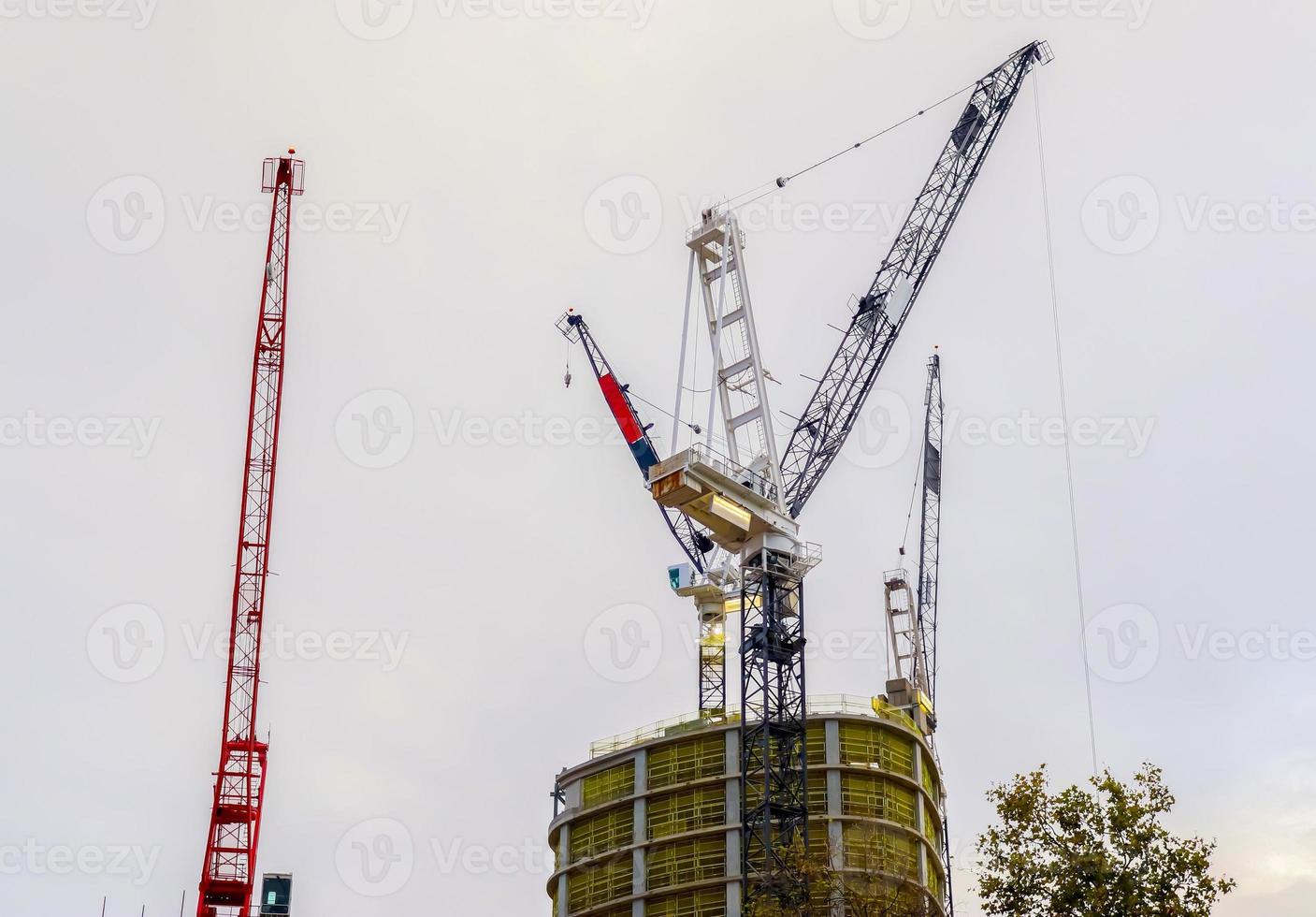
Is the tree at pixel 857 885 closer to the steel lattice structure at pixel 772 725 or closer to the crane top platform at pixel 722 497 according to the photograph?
the steel lattice structure at pixel 772 725

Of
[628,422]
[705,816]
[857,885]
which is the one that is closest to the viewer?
[857,885]

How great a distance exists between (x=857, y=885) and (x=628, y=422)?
58.1 meters

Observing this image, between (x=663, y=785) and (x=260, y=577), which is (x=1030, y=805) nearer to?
(x=663, y=785)

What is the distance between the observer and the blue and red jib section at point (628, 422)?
14012 cm

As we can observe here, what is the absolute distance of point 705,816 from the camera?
106 meters

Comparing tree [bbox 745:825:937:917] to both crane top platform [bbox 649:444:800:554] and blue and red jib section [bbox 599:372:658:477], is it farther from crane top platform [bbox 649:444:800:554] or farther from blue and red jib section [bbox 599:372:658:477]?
blue and red jib section [bbox 599:372:658:477]

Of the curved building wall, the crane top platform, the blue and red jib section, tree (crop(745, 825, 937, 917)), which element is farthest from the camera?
the blue and red jib section

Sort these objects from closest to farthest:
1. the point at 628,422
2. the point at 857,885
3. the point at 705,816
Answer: the point at 857,885 → the point at 705,816 → the point at 628,422

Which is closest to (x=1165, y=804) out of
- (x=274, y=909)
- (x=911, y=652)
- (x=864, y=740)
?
(x=864, y=740)

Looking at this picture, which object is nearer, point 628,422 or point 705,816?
point 705,816

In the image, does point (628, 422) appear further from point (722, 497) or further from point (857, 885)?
point (857, 885)

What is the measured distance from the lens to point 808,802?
4085 inches

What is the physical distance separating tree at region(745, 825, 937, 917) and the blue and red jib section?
45590 mm

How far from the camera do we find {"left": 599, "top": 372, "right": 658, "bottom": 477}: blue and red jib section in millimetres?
140125
